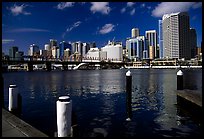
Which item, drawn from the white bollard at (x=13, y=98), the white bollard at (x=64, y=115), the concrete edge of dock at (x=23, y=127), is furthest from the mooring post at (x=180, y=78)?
the concrete edge of dock at (x=23, y=127)

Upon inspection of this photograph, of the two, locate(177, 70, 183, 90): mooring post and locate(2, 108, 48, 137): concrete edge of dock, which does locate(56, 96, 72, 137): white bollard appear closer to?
locate(2, 108, 48, 137): concrete edge of dock

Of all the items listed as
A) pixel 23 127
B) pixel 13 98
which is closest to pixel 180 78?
pixel 13 98

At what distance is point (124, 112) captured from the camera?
15312 millimetres

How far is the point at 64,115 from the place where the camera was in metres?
6.70

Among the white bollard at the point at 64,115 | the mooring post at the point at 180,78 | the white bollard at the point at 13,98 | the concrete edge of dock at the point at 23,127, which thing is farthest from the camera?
the mooring post at the point at 180,78

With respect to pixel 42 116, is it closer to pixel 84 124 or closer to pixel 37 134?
pixel 84 124

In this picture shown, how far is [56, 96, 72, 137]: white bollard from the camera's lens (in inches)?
261

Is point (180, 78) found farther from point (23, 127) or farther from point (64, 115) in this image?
point (23, 127)

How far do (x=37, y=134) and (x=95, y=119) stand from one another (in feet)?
22.4

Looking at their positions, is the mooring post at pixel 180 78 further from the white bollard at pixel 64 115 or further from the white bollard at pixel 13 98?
the white bollard at pixel 13 98

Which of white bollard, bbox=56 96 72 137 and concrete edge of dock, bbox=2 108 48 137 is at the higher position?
white bollard, bbox=56 96 72 137

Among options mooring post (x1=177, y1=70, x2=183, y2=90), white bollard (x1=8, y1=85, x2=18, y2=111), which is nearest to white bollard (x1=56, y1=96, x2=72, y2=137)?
white bollard (x1=8, y1=85, x2=18, y2=111)

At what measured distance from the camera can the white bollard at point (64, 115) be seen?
261 inches

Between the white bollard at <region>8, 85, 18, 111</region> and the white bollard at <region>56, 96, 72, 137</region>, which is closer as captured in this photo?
the white bollard at <region>56, 96, 72, 137</region>
